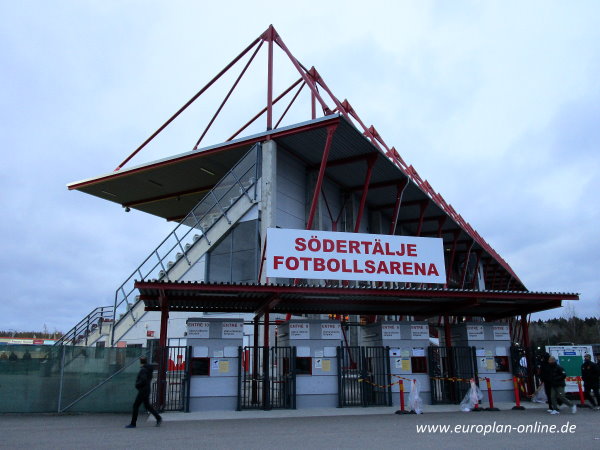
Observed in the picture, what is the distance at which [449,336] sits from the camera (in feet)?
56.4

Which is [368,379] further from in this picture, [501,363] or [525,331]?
[525,331]

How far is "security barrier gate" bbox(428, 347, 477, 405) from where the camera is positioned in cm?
1639

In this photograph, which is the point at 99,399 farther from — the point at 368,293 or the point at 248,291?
the point at 368,293

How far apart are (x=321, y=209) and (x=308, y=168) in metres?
2.30

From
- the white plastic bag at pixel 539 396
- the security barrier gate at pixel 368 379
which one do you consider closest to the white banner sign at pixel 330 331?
the security barrier gate at pixel 368 379

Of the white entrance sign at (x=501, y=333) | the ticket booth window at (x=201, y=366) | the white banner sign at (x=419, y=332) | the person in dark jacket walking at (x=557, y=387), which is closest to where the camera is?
the person in dark jacket walking at (x=557, y=387)

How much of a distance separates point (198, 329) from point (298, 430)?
4.94 metres

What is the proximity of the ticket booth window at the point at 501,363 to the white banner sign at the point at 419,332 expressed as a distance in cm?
269

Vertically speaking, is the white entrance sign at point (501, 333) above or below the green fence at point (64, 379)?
above

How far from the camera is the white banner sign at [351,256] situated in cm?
1623

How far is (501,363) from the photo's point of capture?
17.1 m

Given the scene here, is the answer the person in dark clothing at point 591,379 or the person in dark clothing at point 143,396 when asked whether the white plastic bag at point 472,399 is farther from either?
the person in dark clothing at point 143,396

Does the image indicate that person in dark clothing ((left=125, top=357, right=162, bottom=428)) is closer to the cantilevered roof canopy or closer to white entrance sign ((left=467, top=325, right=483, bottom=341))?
white entrance sign ((left=467, top=325, right=483, bottom=341))

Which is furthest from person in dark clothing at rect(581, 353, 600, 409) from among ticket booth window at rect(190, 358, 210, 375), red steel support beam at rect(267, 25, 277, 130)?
red steel support beam at rect(267, 25, 277, 130)
